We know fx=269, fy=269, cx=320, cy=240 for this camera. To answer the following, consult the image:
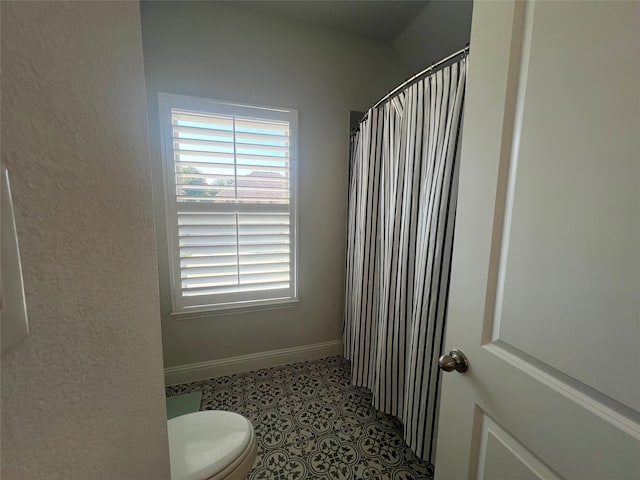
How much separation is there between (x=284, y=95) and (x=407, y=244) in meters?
1.38

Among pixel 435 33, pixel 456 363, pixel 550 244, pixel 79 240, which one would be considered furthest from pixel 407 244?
pixel 435 33

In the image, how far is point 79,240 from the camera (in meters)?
0.32

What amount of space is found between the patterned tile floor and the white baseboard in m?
0.05

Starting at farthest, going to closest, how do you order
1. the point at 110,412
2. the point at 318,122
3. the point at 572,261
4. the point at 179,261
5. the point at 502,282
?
the point at 318,122
the point at 179,261
the point at 502,282
the point at 572,261
the point at 110,412

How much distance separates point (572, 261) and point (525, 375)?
0.93ft

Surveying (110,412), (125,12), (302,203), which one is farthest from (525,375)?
(302,203)

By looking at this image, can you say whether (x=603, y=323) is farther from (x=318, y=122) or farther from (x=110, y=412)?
(x=318, y=122)

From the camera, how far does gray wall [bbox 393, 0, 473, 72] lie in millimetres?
1612

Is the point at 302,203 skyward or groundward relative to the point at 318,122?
groundward

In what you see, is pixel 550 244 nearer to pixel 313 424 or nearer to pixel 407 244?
pixel 407 244

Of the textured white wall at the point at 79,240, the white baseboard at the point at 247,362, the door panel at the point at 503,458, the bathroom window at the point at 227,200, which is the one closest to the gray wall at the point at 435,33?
the bathroom window at the point at 227,200

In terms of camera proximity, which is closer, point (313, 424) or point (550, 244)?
point (550, 244)

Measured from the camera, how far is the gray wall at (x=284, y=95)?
169cm

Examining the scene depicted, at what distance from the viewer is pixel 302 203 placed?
6.78 feet
